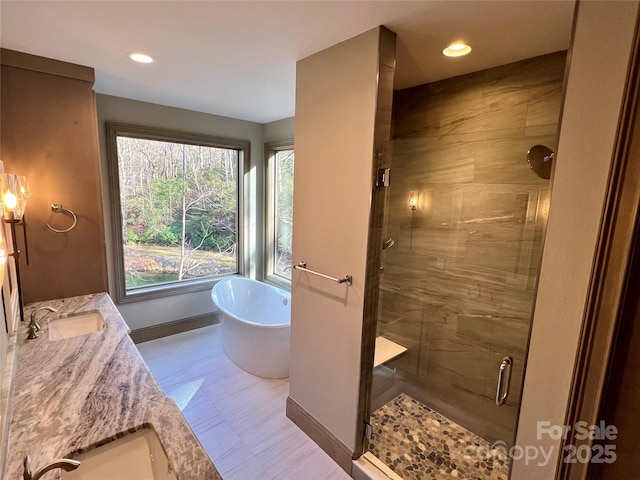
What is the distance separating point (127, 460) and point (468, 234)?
2.16 meters

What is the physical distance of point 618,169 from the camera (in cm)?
94

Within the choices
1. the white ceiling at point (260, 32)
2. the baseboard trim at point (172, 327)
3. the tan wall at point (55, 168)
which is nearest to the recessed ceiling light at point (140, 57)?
the white ceiling at point (260, 32)

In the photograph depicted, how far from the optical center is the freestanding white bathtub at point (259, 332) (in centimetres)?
266

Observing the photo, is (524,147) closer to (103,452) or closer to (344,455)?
(344,455)

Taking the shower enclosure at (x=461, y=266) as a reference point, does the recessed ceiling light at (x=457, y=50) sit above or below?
above

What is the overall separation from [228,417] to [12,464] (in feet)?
5.05

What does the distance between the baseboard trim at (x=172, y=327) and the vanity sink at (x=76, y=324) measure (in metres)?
1.32

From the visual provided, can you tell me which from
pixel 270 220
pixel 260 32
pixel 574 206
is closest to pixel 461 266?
pixel 574 206

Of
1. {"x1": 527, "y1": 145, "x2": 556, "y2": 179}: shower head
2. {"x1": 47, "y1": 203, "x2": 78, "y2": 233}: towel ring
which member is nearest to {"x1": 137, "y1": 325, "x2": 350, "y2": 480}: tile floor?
{"x1": 47, "y1": 203, "x2": 78, "y2": 233}: towel ring

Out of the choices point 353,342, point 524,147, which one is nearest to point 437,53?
point 524,147

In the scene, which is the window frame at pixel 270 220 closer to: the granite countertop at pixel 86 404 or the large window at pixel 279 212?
the large window at pixel 279 212

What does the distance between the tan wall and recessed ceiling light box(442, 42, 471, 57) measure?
2313 mm

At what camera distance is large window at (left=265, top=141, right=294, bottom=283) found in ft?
12.3

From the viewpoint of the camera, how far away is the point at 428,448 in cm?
213
